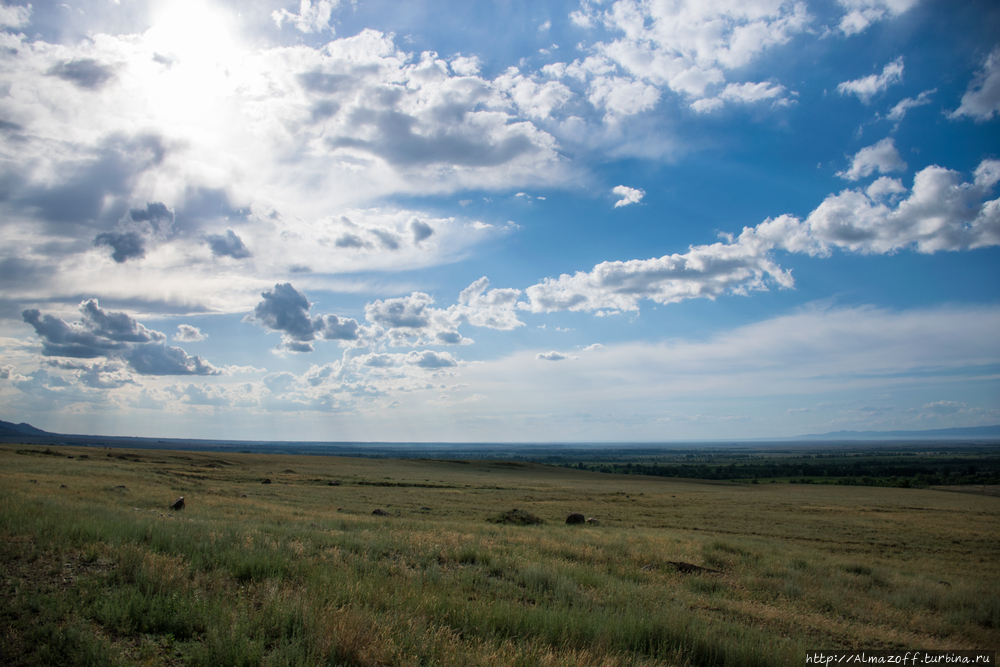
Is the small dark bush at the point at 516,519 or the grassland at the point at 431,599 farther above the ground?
the grassland at the point at 431,599

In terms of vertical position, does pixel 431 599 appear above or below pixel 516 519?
above

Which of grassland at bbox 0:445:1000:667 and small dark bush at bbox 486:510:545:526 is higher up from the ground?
grassland at bbox 0:445:1000:667

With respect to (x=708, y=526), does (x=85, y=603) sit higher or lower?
higher

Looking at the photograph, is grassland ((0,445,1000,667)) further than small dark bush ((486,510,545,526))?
No

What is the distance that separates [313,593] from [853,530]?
35.3 m

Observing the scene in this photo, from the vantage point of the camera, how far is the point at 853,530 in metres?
30.9

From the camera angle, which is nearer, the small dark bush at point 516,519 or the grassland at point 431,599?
the grassland at point 431,599

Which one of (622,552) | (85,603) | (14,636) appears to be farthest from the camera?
(622,552)

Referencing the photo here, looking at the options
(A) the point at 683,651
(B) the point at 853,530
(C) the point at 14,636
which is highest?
(C) the point at 14,636

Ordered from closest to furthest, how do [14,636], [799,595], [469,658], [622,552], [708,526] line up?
[14,636] → [469,658] → [799,595] → [622,552] → [708,526]

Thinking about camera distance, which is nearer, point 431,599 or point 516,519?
point 431,599

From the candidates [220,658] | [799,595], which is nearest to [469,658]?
[220,658]

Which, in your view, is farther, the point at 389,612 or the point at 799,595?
the point at 799,595

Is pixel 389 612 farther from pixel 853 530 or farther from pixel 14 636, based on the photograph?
pixel 853 530
